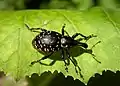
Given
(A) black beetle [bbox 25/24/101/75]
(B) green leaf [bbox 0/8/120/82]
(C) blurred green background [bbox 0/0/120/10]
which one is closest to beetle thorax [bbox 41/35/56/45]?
(A) black beetle [bbox 25/24/101/75]

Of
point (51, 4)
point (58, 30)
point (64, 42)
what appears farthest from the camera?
point (51, 4)

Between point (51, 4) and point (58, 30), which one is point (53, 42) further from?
point (51, 4)

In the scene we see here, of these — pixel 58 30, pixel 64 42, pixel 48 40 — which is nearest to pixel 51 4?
pixel 64 42

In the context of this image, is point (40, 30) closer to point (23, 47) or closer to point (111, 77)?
point (23, 47)

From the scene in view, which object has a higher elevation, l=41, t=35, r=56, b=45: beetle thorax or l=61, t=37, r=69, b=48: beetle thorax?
l=41, t=35, r=56, b=45: beetle thorax

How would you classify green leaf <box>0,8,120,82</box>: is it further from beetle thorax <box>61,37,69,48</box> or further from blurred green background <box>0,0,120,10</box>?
blurred green background <box>0,0,120,10</box>

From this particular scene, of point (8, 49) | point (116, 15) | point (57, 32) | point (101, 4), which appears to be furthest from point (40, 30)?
point (101, 4)

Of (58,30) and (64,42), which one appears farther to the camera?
(64,42)

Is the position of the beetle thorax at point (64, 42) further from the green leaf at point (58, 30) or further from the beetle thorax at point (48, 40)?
the green leaf at point (58, 30)
